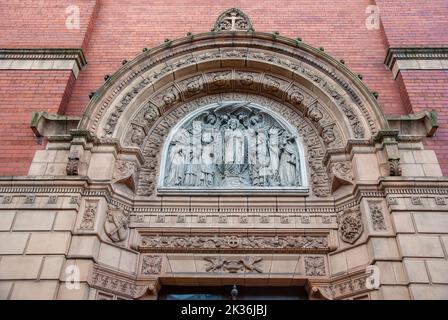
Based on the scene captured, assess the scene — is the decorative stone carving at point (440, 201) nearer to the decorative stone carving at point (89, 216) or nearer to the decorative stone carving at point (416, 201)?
the decorative stone carving at point (416, 201)

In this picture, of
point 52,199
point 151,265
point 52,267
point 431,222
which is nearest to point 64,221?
point 52,199

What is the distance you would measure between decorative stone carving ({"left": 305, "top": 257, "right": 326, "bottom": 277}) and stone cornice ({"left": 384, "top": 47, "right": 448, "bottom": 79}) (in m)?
4.54

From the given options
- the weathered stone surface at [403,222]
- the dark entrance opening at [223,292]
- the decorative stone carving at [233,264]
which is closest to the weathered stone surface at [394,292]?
the weathered stone surface at [403,222]

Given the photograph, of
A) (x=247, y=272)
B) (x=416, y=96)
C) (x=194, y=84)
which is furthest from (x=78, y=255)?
(x=416, y=96)

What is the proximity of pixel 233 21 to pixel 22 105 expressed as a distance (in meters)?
5.00

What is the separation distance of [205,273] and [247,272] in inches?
27.5

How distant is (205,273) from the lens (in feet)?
21.7

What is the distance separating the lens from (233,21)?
9.41 meters

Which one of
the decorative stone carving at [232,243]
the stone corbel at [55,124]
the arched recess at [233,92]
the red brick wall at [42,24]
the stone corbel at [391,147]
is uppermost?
the red brick wall at [42,24]

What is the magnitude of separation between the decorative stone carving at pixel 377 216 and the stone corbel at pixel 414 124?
171 centimetres

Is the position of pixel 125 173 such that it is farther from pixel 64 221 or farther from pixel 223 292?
pixel 223 292

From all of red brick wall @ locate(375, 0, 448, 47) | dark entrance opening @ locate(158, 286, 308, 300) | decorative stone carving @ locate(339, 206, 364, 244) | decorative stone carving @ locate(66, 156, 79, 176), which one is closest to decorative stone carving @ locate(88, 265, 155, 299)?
dark entrance opening @ locate(158, 286, 308, 300)

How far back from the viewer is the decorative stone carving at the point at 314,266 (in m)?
6.58
